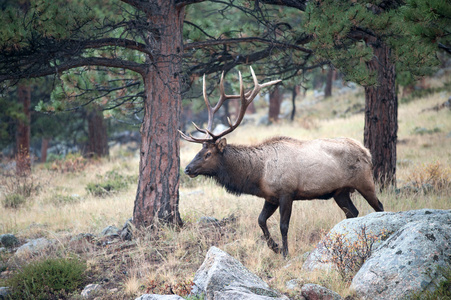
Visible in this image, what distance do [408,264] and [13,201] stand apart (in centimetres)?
914

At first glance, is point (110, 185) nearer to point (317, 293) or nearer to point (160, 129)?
point (160, 129)

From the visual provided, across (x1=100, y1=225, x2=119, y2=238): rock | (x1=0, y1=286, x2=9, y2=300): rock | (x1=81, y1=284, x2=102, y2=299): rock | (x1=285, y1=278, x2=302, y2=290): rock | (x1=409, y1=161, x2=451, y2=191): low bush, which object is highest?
(x1=409, y1=161, x2=451, y2=191): low bush

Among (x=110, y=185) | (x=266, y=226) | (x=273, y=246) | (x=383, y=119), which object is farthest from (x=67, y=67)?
→ (x=110, y=185)

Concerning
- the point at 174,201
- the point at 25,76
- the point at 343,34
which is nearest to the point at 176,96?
the point at 174,201

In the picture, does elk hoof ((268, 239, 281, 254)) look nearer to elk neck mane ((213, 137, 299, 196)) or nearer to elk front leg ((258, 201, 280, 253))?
elk front leg ((258, 201, 280, 253))

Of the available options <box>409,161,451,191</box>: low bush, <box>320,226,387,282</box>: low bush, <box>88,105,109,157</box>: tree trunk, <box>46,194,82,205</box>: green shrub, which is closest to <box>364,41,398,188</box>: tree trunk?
<box>409,161,451,191</box>: low bush

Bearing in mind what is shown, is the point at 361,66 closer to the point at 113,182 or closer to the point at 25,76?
the point at 25,76

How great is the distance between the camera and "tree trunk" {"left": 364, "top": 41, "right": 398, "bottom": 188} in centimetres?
845

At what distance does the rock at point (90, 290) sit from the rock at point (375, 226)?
2.66 meters

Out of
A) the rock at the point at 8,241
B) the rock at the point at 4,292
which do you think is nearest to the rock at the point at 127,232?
the rock at the point at 4,292

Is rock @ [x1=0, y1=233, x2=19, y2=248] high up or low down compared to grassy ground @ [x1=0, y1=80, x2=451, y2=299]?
down

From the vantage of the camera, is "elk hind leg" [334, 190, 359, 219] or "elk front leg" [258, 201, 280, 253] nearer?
"elk front leg" [258, 201, 280, 253]

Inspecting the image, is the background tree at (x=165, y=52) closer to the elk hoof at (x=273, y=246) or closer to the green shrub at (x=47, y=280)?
the green shrub at (x=47, y=280)

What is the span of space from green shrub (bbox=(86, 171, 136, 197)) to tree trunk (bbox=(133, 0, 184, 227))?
14.9 feet
